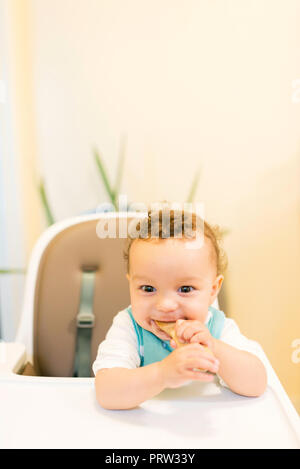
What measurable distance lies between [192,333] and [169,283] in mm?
85

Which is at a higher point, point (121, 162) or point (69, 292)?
point (121, 162)

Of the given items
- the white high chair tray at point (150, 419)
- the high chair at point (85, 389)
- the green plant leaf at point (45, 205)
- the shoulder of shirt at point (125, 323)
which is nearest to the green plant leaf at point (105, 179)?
the green plant leaf at point (45, 205)

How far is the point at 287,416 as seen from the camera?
60 cm

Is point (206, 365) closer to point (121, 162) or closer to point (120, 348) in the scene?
point (120, 348)

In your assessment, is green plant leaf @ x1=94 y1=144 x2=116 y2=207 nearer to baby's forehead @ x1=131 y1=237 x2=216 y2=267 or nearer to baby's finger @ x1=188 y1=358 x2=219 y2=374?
baby's forehead @ x1=131 y1=237 x2=216 y2=267

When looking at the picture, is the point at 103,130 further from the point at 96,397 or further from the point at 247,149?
the point at 96,397

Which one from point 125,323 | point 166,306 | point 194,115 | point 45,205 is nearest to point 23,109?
point 45,205

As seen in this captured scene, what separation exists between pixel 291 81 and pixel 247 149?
0.29 metres

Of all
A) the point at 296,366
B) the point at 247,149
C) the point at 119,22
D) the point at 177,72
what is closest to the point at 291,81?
the point at 247,149

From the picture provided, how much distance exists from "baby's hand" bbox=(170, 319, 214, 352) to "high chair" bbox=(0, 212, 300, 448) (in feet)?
0.35

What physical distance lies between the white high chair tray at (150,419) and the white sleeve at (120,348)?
5 centimetres

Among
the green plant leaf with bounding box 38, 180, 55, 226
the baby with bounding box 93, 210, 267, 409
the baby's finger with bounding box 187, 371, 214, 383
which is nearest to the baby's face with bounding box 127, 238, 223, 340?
Answer: the baby with bounding box 93, 210, 267, 409

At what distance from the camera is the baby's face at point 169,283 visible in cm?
63

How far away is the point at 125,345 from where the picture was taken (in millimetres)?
718
